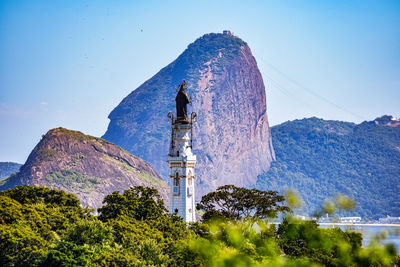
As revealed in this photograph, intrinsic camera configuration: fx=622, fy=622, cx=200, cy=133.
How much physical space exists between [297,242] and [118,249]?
58.5ft

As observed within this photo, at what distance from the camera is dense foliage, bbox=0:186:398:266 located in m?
42.0

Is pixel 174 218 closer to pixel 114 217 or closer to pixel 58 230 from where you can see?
pixel 114 217

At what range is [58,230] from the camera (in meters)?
49.2

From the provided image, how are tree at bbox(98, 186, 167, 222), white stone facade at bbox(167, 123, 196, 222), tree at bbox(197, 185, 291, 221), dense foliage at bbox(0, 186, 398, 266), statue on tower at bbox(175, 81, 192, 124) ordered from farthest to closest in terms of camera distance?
1. tree at bbox(197, 185, 291, 221)
2. statue on tower at bbox(175, 81, 192, 124)
3. white stone facade at bbox(167, 123, 196, 222)
4. tree at bbox(98, 186, 167, 222)
5. dense foliage at bbox(0, 186, 398, 266)

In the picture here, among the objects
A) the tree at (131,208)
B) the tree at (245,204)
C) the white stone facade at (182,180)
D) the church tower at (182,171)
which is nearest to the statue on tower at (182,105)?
the church tower at (182,171)

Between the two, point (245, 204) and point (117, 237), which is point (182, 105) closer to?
point (245, 204)

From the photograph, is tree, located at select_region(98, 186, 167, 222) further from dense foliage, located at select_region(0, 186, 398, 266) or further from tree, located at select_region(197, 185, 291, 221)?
tree, located at select_region(197, 185, 291, 221)

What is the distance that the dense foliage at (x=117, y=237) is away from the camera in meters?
42.0

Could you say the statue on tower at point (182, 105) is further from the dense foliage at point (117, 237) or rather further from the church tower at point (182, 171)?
the dense foliage at point (117, 237)

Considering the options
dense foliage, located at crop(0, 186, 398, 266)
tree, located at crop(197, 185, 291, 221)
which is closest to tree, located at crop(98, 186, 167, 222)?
dense foliage, located at crop(0, 186, 398, 266)

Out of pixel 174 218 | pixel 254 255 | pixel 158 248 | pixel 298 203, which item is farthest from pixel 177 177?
pixel 298 203

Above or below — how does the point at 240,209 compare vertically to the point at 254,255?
above

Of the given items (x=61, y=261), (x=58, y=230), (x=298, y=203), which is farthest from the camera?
(x=58, y=230)

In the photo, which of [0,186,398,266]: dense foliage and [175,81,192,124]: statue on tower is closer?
[0,186,398,266]: dense foliage
